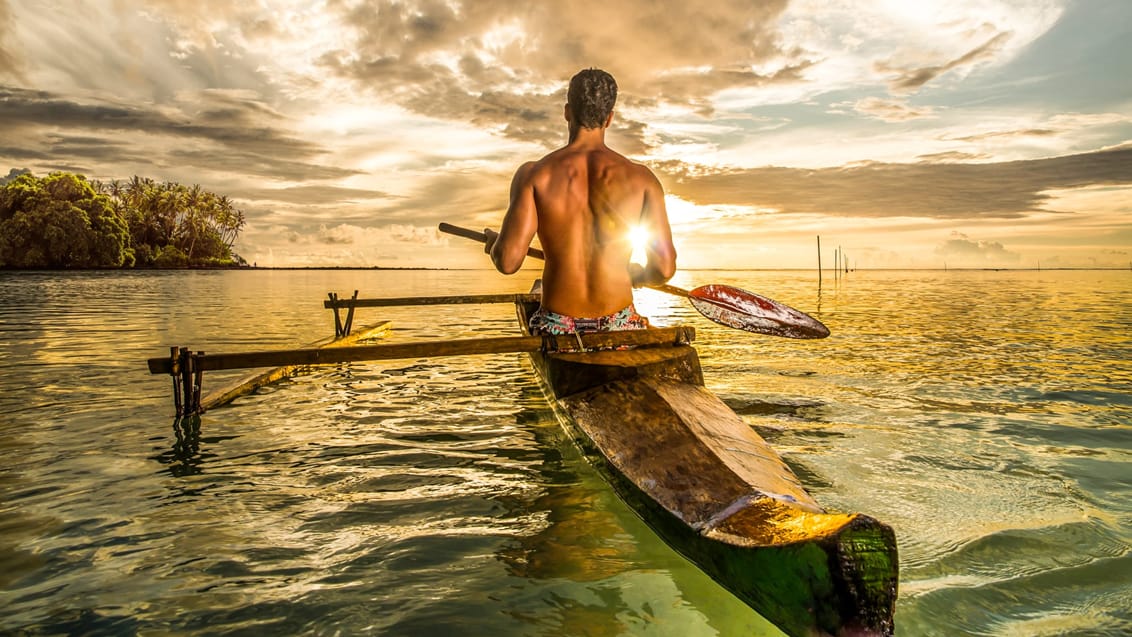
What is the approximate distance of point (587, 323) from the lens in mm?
4902

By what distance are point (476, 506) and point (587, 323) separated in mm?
1672

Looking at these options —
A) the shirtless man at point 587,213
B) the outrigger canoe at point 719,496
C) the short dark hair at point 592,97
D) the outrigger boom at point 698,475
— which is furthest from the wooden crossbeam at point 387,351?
the short dark hair at point 592,97

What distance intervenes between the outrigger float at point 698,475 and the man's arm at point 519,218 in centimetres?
75

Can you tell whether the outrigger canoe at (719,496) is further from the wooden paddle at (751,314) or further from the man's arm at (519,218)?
the wooden paddle at (751,314)

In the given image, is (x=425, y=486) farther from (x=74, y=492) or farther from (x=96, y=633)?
(x=74, y=492)

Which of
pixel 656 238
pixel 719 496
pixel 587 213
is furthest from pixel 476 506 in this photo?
pixel 656 238

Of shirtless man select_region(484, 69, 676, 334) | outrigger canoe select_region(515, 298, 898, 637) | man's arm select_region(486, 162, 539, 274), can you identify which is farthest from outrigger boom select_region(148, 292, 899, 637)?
man's arm select_region(486, 162, 539, 274)

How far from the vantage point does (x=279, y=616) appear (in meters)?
2.78

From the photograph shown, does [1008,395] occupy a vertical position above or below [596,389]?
below

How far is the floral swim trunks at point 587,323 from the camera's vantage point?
193 inches

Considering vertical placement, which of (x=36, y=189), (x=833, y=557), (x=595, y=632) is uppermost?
(x=36, y=189)

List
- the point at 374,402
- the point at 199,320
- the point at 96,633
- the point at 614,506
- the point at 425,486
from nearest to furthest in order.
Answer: the point at 96,633, the point at 614,506, the point at 425,486, the point at 374,402, the point at 199,320

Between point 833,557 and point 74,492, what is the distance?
4994 millimetres

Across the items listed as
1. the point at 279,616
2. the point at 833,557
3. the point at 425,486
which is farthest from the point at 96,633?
the point at 833,557
